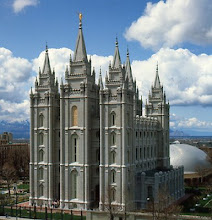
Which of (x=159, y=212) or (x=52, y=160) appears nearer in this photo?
(x=159, y=212)

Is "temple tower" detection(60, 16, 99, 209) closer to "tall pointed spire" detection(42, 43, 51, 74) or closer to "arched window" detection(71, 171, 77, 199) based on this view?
"arched window" detection(71, 171, 77, 199)

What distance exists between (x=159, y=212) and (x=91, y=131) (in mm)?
19675

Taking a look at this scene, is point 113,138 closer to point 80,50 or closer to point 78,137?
point 78,137

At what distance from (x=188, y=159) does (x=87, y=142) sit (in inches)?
1803

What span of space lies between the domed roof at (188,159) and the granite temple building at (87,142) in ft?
92.4

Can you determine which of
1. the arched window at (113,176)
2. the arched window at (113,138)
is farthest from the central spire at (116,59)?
the arched window at (113,176)

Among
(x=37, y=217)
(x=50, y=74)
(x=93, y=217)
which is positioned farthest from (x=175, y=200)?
(x=50, y=74)

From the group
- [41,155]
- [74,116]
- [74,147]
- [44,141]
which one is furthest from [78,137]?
[41,155]

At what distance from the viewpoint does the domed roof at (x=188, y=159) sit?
95812mm

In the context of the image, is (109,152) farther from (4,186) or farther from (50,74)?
(4,186)

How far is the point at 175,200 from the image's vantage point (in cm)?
6981

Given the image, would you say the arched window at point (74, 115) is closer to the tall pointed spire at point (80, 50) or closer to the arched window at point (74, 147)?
the arched window at point (74, 147)

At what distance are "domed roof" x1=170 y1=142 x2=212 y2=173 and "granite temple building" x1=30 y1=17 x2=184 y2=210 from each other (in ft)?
92.4

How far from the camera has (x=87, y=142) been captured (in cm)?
5947
